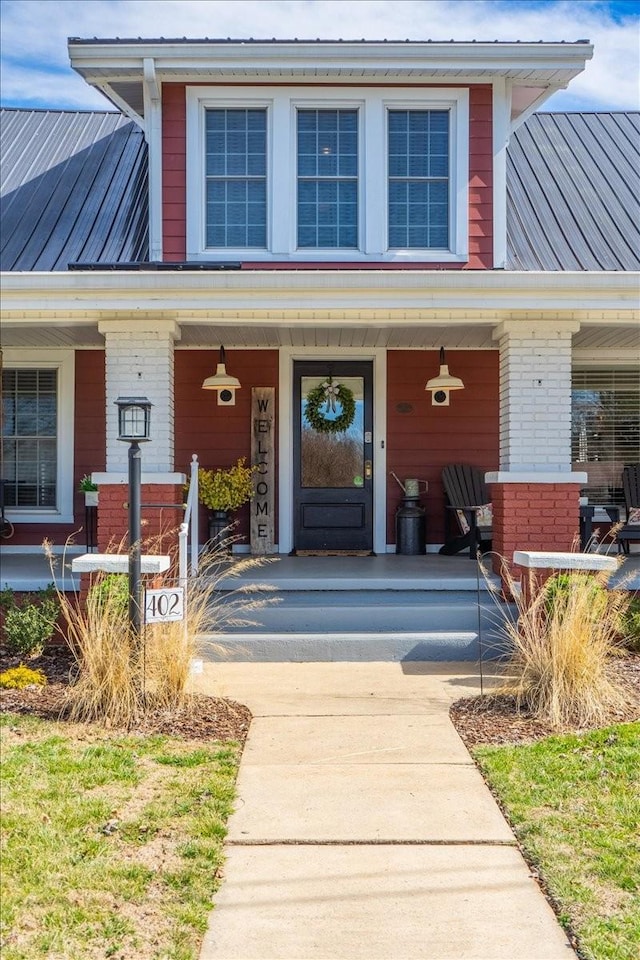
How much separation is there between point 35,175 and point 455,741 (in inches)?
320

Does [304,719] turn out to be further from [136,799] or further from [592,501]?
[592,501]

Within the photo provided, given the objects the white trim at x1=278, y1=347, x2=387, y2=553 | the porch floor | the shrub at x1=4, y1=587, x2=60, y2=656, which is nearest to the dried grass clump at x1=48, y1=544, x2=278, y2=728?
the shrub at x1=4, y1=587, x2=60, y2=656

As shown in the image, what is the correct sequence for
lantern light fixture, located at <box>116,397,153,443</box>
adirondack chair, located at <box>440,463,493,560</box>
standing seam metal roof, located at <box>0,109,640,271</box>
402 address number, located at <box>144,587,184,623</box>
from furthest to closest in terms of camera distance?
adirondack chair, located at <box>440,463,493,560</box>, standing seam metal roof, located at <box>0,109,640,271</box>, lantern light fixture, located at <box>116,397,153,443</box>, 402 address number, located at <box>144,587,184,623</box>

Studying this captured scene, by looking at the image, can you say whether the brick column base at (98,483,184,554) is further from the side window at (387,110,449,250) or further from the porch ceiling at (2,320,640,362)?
the side window at (387,110,449,250)

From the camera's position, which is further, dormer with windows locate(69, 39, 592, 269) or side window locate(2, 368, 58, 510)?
side window locate(2, 368, 58, 510)

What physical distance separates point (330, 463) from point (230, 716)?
187 inches

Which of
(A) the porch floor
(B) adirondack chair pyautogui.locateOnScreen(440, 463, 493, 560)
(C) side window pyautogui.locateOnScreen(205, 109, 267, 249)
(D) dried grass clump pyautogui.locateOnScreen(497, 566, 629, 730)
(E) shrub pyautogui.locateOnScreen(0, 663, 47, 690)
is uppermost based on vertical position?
(C) side window pyautogui.locateOnScreen(205, 109, 267, 249)

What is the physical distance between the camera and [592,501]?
390 inches

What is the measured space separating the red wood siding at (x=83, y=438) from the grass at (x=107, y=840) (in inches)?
191

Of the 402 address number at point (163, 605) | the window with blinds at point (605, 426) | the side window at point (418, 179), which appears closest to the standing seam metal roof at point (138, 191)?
the side window at point (418, 179)

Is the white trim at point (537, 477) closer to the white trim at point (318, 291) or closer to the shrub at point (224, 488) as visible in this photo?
the white trim at point (318, 291)

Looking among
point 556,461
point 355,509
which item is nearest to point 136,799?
point 556,461

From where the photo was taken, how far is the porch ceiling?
304 inches

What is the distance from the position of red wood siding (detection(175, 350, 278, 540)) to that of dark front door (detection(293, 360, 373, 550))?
38 centimetres
